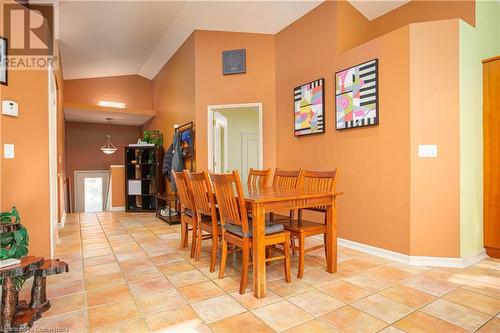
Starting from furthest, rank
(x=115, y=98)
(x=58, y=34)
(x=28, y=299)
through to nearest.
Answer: (x=115, y=98), (x=58, y=34), (x=28, y=299)

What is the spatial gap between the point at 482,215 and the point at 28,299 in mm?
4189

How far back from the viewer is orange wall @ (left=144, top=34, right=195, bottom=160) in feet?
16.2

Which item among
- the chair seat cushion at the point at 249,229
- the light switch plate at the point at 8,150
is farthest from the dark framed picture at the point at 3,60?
the chair seat cushion at the point at 249,229

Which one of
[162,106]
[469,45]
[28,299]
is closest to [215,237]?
[28,299]

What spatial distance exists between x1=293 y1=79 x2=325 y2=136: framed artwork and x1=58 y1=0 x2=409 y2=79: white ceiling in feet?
3.51

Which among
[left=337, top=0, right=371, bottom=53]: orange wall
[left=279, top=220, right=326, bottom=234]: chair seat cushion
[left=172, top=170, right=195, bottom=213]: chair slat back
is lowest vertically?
[left=279, top=220, right=326, bottom=234]: chair seat cushion

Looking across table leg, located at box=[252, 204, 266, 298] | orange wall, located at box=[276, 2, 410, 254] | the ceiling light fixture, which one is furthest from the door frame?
the ceiling light fixture

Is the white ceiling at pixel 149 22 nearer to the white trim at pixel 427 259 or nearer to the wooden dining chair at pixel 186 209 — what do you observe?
the wooden dining chair at pixel 186 209

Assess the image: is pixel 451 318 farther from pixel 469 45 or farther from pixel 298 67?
pixel 298 67

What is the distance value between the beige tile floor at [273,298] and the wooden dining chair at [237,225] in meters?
0.25

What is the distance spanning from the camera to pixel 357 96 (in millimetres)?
3227

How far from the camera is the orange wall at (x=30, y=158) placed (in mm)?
2426

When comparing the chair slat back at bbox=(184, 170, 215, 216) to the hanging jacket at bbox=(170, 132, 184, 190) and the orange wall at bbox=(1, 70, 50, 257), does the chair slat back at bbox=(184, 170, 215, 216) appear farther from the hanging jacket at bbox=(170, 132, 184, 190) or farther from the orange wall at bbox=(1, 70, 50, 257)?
the hanging jacket at bbox=(170, 132, 184, 190)

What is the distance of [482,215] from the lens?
299 centimetres
